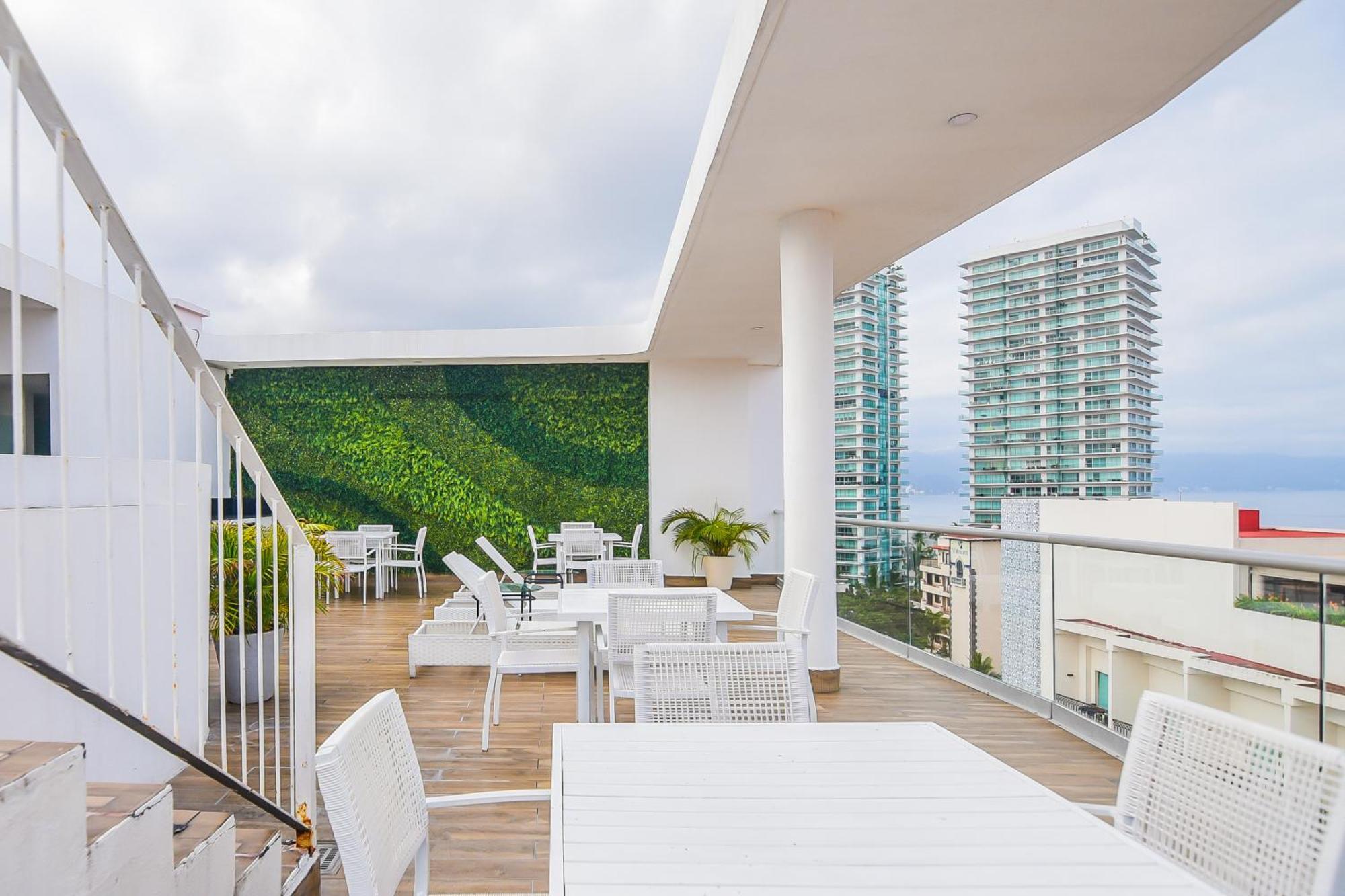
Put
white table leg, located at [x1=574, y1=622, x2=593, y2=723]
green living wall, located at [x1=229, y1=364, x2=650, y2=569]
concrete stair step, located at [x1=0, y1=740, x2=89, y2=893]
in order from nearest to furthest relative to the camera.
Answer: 1. concrete stair step, located at [x1=0, y1=740, x2=89, y2=893]
2. white table leg, located at [x1=574, y1=622, x2=593, y2=723]
3. green living wall, located at [x1=229, y1=364, x2=650, y2=569]

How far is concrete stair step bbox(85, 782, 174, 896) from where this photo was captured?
1.37 meters

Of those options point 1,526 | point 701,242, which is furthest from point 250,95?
point 1,526

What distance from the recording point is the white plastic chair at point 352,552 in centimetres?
877

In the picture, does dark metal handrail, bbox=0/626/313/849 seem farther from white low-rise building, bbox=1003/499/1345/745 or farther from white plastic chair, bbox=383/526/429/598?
white plastic chair, bbox=383/526/429/598

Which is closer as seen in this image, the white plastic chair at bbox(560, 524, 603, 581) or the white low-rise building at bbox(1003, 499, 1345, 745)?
the white low-rise building at bbox(1003, 499, 1345, 745)

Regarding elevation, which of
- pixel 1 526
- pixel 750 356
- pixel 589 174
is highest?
pixel 589 174

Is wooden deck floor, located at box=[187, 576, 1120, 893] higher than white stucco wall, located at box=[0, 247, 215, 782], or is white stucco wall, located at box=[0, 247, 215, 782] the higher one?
white stucco wall, located at box=[0, 247, 215, 782]

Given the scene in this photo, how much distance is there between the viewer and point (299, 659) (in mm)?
2363

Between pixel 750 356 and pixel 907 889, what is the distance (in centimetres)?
932

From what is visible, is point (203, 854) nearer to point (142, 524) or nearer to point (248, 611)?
point (142, 524)

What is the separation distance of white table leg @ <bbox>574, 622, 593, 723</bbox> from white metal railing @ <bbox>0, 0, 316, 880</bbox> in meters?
1.24

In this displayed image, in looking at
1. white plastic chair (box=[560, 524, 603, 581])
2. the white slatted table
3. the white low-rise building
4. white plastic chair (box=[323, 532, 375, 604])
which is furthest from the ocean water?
white plastic chair (box=[323, 532, 375, 604])

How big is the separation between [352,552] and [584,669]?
258 inches

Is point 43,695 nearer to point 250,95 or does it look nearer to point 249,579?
point 249,579
